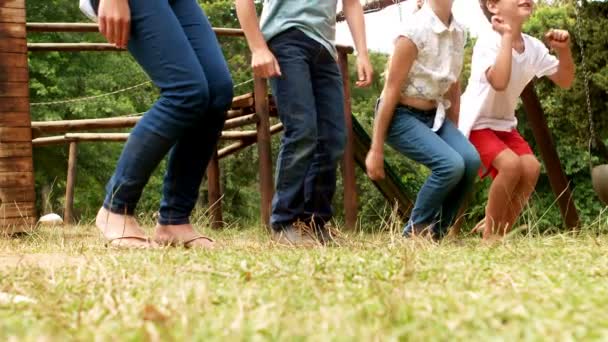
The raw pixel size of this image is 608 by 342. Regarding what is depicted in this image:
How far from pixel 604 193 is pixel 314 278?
4.24m

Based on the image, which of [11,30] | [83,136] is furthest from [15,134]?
[83,136]

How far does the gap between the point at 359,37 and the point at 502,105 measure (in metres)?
0.81

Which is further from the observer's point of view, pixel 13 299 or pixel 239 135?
pixel 239 135

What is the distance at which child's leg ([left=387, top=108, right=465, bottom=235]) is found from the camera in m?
3.35

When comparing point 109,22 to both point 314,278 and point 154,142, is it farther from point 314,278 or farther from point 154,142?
point 314,278

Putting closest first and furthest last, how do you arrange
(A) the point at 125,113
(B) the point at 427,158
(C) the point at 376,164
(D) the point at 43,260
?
(D) the point at 43,260 < (B) the point at 427,158 < (C) the point at 376,164 < (A) the point at 125,113

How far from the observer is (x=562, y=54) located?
3.91m

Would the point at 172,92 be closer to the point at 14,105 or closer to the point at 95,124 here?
the point at 14,105

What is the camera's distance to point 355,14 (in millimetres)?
3439

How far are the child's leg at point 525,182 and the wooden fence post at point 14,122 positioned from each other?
2236 millimetres

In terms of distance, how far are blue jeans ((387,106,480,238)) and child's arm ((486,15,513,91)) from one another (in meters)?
0.27

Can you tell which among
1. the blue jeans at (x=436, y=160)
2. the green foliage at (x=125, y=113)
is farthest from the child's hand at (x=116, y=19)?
the green foliage at (x=125, y=113)

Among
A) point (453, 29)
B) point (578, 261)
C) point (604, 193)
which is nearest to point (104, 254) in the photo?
point (578, 261)

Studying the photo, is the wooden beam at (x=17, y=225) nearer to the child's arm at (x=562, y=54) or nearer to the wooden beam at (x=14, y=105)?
the wooden beam at (x=14, y=105)
